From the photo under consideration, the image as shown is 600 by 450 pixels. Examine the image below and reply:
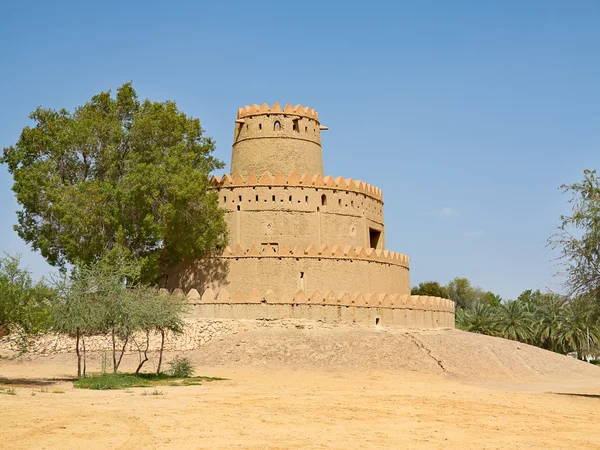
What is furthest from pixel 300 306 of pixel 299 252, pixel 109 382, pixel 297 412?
pixel 297 412

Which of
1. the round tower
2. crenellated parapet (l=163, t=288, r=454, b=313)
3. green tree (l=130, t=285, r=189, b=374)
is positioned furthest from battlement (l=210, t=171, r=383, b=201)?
green tree (l=130, t=285, r=189, b=374)

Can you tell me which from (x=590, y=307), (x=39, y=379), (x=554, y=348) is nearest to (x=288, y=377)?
(x=39, y=379)

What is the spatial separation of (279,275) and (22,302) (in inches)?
642

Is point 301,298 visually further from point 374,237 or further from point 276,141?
point 374,237

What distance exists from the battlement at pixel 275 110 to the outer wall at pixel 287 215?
520 centimetres

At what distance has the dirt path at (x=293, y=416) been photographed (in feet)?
49.2

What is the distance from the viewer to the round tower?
42.3m

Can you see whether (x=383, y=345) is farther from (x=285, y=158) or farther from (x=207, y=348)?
(x=285, y=158)

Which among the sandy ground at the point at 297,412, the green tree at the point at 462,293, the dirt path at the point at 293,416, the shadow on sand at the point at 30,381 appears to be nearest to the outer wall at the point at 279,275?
the sandy ground at the point at 297,412

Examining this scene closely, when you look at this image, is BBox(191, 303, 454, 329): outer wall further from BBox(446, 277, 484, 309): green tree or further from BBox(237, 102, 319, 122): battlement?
BBox(446, 277, 484, 309): green tree

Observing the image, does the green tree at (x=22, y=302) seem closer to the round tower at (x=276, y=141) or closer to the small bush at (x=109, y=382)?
the small bush at (x=109, y=382)

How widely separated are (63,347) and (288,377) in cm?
1040

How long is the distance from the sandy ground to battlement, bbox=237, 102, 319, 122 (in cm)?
1666

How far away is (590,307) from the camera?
24844 mm
